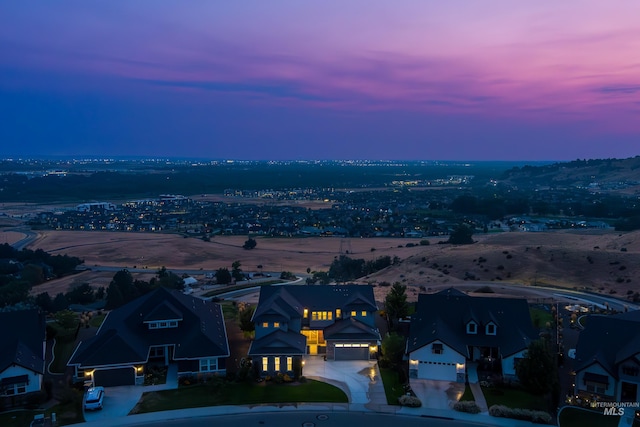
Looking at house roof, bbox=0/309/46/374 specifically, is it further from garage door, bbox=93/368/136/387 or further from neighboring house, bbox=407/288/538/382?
neighboring house, bbox=407/288/538/382

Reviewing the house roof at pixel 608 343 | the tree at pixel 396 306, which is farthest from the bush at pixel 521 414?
the tree at pixel 396 306

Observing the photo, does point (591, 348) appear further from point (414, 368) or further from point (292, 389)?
point (292, 389)

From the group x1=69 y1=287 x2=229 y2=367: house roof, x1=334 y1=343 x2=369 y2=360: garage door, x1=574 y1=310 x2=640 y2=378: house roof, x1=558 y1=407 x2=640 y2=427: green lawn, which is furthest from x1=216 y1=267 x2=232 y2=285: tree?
x1=558 y1=407 x2=640 y2=427: green lawn

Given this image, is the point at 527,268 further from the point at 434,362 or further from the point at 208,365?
the point at 208,365

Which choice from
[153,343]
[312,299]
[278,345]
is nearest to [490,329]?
[312,299]

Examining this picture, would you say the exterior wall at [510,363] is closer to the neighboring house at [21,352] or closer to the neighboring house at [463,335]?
the neighboring house at [463,335]

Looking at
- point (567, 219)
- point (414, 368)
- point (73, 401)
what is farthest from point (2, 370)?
point (567, 219)
